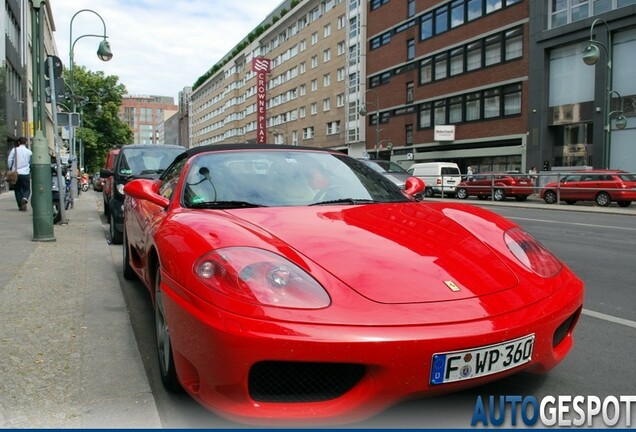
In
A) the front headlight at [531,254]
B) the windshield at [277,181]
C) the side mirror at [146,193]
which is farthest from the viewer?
the side mirror at [146,193]

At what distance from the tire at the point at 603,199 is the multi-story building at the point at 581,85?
5.80 meters

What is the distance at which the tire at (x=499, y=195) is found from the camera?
23.6 m

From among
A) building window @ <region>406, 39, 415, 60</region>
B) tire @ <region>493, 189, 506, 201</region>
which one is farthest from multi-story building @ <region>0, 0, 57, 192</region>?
building window @ <region>406, 39, 415, 60</region>

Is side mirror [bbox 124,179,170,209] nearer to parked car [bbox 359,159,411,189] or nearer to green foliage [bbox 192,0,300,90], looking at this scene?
parked car [bbox 359,159,411,189]

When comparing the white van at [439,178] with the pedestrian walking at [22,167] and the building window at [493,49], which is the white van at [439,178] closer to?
the building window at [493,49]

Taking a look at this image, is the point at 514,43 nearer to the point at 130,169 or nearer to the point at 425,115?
the point at 425,115

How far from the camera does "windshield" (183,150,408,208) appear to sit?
3314 millimetres

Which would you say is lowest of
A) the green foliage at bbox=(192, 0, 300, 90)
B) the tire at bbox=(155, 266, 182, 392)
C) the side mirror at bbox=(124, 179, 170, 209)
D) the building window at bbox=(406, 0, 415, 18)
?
the tire at bbox=(155, 266, 182, 392)

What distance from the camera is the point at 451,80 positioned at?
38.3 meters

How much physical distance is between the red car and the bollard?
556cm

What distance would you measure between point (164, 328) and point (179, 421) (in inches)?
22.3

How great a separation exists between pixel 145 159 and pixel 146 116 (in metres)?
173

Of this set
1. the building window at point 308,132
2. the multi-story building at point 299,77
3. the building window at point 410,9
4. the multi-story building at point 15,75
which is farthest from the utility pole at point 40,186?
the building window at point 308,132

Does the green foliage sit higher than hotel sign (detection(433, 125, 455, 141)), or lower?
higher
